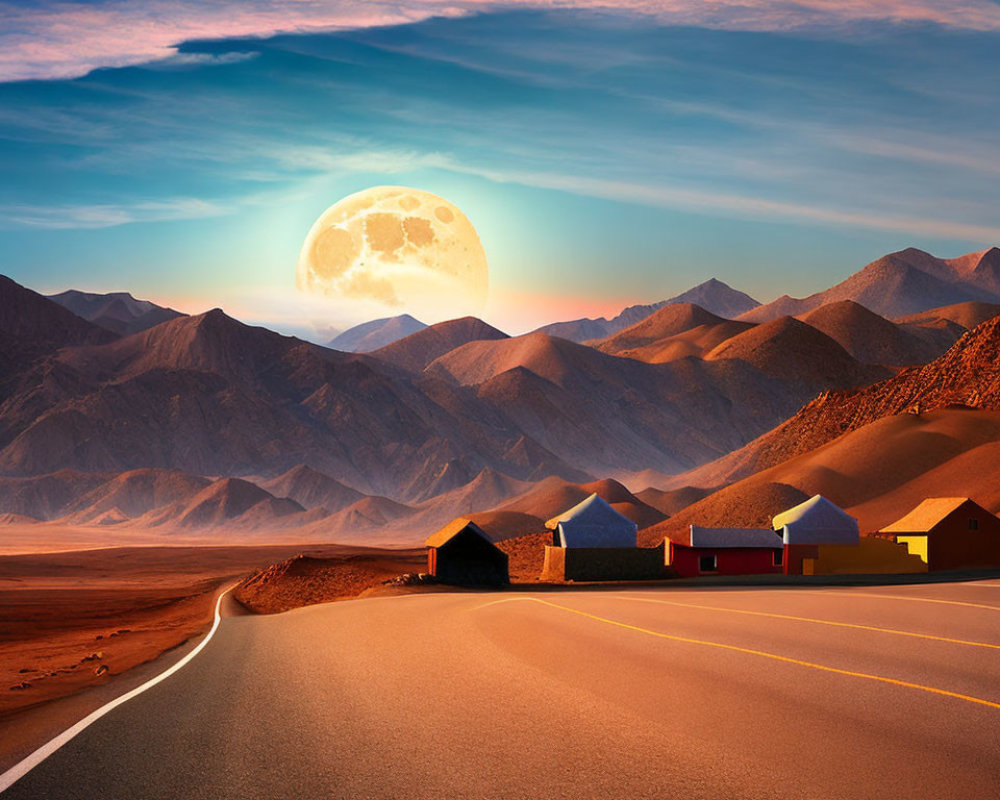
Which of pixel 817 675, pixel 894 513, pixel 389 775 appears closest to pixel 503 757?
pixel 389 775

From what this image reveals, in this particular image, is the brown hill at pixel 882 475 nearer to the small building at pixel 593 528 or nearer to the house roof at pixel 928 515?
the house roof at pixel 928 515

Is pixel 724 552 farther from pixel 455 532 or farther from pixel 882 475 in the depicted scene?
pixel 882 475

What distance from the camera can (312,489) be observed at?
17850cm

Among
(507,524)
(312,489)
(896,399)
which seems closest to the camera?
(507,524)

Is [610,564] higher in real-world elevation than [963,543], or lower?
lower

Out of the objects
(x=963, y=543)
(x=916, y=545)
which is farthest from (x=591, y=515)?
(x=963, y=543)

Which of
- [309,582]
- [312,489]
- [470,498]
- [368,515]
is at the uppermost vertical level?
[312,489]

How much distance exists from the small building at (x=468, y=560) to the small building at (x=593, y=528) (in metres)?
12.5

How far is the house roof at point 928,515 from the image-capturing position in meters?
70.6

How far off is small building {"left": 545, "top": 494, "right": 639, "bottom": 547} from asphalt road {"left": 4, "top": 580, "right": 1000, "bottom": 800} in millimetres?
55482

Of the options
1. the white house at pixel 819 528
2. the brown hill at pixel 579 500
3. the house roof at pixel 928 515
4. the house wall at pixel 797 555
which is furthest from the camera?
the brown hill at pixel 579 500

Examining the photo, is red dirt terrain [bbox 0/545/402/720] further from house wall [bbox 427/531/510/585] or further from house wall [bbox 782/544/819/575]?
house wall [bbox 782/544/819/575]

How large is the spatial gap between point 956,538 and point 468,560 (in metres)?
34.5

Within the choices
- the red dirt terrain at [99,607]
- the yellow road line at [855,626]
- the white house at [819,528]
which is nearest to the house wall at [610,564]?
the white house at [819,528]
